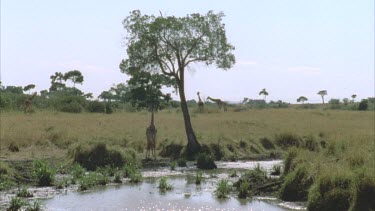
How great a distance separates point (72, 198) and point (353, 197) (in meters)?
8.19

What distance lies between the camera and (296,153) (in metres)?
18.8

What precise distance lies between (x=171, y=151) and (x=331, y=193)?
1667 centimetres

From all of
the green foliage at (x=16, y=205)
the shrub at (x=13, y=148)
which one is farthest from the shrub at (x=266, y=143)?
the green foliage at (x=16, y=205)

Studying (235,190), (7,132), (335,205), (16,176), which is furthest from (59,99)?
(335,205)

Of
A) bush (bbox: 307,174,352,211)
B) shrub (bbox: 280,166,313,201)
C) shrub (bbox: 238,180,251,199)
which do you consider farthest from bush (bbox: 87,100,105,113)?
bush (bbox: 307,174,352,211)

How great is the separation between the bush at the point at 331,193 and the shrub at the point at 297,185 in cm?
155

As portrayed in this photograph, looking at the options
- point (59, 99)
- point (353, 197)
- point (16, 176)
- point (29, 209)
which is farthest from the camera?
point (59, 99)

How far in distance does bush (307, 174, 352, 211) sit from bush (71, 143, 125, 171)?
38.2 feet

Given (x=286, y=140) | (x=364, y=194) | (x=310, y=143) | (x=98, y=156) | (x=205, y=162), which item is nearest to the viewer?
(x=364, y=194)

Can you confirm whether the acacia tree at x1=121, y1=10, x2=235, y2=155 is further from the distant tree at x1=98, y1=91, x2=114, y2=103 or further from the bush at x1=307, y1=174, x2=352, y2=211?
the distant tree at x1=98, y1=91, x2=114, y2=103

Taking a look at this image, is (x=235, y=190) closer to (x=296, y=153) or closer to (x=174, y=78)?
(x=296, y=153)

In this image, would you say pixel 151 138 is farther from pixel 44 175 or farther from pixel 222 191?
pixel 222 191

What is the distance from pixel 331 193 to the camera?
13820 mm

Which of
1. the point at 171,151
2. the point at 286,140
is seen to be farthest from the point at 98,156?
the point at 286,140
